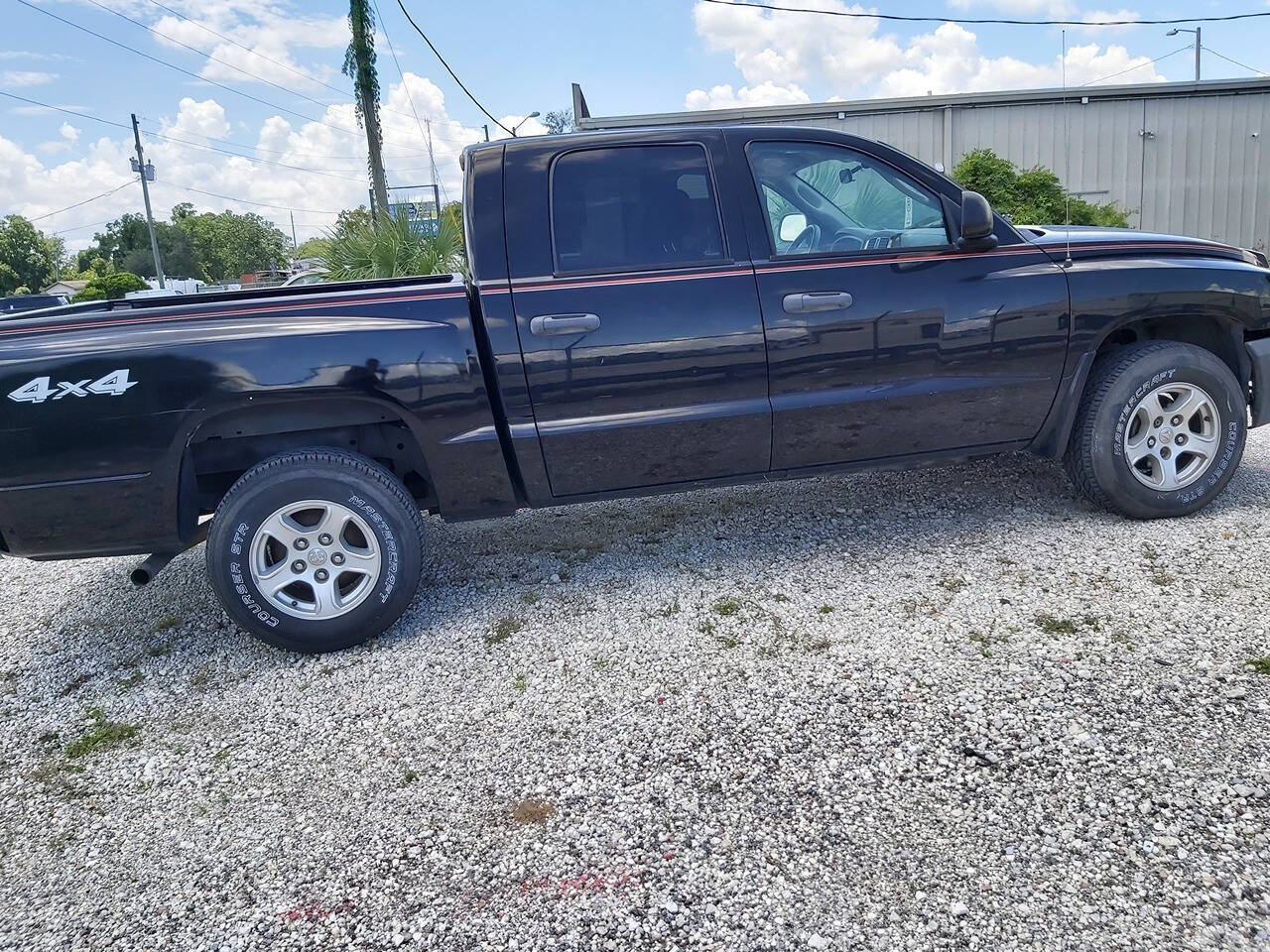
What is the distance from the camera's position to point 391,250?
9.55 m

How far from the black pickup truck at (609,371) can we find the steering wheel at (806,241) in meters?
0.01

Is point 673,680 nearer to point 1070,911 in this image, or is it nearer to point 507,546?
point 1070,911

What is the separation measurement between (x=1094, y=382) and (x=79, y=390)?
4193 mm

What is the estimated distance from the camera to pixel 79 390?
10.3 feet

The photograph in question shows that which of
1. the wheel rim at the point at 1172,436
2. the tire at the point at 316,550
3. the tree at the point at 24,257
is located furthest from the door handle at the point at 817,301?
the tree at the point at 24,257

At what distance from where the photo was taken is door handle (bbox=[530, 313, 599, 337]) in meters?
3.46

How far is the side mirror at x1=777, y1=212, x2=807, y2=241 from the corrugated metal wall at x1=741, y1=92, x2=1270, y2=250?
50.5 ft

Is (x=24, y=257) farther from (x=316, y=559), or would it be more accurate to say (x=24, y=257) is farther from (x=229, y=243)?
(x=316, y=559)

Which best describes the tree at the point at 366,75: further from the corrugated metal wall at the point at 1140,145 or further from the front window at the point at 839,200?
the front window at the point at 839,200

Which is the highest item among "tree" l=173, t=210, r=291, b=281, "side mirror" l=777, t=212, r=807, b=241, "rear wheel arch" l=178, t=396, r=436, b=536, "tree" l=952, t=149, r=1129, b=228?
"tree" l=173, t=210, r=291, b=281

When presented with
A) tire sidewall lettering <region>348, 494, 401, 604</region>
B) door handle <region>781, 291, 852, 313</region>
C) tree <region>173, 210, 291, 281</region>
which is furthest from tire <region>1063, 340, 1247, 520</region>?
tree <region>173, 210, 291, 281</region>

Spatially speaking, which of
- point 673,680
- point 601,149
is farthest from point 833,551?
point 601,149

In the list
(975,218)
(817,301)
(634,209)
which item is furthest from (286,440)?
(975,218)

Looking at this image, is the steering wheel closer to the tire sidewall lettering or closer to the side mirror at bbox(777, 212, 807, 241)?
the side mirror at bbox(777, 212, 807, 241)
